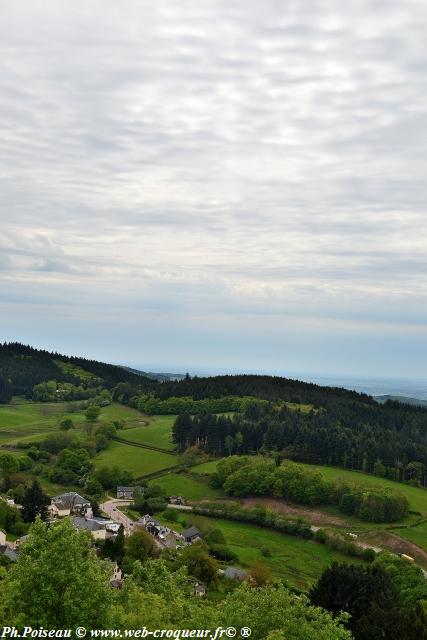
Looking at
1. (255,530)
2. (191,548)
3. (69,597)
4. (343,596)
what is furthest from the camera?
(255,530)

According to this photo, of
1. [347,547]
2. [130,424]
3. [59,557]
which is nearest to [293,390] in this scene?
[130,424]

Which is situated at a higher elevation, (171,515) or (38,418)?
(38,418)

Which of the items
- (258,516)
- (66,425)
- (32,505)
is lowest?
(258,516)

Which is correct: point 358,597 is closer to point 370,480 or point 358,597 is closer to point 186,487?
point 186,487

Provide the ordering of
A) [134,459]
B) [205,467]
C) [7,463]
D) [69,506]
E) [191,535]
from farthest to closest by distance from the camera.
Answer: [134,459] < [205,467] < [7,463] < [69,506] < [191,535]

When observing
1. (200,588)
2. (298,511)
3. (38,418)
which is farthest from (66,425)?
(200,588)

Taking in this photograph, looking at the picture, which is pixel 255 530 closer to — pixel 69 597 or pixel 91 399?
pixel 69 597
